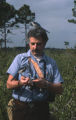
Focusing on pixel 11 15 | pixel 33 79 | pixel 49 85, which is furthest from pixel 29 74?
pixel 11 15

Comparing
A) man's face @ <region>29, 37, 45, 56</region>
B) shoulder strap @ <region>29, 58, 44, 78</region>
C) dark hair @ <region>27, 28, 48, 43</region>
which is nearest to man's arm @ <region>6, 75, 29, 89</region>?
shoulder strap @ <region>29, 58, 44, 78</region>

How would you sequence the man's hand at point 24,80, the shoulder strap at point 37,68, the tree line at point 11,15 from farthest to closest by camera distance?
the tree line at point 11,15
the shoulder strap at point 37,68
the man's hand at point 24,80

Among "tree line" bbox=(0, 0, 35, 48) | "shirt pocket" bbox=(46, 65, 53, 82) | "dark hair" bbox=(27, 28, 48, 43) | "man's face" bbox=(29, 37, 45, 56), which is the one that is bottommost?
"tree line" bbox=(0, 0, 35, 48)

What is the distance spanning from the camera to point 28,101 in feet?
10.1

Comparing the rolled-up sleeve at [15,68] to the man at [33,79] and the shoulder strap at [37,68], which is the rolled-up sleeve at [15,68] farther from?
the shoulder strap at [37,68]

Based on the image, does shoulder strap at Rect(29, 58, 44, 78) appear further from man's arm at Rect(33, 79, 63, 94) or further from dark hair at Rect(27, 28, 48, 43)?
dark hair at Rect(27, 28, 48, 43)

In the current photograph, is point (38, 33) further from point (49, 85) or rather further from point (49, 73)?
point (49, 85)

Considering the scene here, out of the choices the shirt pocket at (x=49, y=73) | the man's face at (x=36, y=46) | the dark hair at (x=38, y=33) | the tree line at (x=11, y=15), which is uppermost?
the dark hair at (x=38, y=33)

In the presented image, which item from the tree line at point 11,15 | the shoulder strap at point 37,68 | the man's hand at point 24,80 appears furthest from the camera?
the tree line at point 11,15

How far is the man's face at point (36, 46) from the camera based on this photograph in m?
3.08

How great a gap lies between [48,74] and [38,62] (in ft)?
0.42

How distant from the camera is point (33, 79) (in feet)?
9.82

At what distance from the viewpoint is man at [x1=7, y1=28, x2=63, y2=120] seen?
119 inches

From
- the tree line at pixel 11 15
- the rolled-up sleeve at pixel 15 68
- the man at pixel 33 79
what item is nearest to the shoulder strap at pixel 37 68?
the man at pixel 33 79
